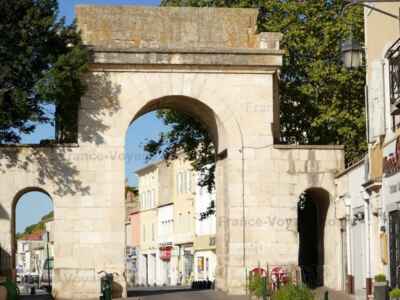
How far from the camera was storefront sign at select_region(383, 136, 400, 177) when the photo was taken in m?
27.0

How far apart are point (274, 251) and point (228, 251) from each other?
1630 millimetres

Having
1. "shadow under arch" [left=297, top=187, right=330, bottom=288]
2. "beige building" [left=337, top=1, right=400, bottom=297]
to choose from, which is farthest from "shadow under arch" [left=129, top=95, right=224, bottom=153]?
"beige building" [left=337, top=1, right=400, bottom=297]

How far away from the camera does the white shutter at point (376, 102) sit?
1165 inches

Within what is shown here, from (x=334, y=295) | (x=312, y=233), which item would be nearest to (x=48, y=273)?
(x=312, y=233)

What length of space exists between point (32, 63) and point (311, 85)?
1390cm

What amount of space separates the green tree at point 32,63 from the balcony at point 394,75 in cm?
1089

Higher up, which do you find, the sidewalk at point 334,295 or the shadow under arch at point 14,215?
the shadow under arch at point 14,215

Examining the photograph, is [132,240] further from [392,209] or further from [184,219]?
[392,209]

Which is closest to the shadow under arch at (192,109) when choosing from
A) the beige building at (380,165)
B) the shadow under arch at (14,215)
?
the shadow under arch at (14,215)

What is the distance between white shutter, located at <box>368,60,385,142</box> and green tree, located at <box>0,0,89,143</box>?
9.90m

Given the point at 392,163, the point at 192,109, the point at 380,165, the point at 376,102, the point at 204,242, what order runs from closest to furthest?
the point at 392,163, the point at 380,165, the point at 376,102, the point at 192,109, the point at 204,242

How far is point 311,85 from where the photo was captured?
4328 centimetres

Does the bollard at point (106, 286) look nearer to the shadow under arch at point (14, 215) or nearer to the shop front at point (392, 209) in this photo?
the shadow under arch at point (14, 215)

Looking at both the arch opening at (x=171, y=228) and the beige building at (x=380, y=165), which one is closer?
the beige building at (x=380, y=165)
